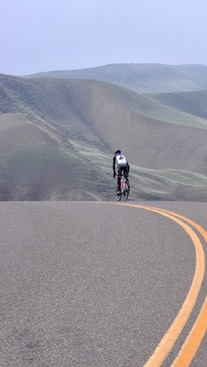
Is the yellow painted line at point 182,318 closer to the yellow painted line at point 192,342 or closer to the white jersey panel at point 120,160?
the yellow painted line at point 192,342

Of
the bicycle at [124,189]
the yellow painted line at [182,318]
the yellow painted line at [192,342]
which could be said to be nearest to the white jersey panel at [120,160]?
the bicycle at [124,189]

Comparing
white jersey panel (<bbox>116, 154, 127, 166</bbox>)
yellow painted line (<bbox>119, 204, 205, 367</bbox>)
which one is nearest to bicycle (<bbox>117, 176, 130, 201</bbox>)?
white jersey panel (<bbox>116, 154, 127, 166</bbox>)

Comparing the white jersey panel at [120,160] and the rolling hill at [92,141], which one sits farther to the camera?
the rolling hill at [92,141]

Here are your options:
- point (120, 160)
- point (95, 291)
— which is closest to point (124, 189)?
point (120, 160)

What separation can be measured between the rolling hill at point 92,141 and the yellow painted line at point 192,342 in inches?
2118

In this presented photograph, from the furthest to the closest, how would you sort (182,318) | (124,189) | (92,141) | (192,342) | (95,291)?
(92,141) → (124,189) → (95,291) → (182,318) → (192,342)

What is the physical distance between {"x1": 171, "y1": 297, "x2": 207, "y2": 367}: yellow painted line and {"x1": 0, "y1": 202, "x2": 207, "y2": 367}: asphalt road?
4cm

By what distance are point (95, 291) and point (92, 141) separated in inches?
4473

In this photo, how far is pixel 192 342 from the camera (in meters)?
6.39

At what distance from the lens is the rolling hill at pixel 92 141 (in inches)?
2680

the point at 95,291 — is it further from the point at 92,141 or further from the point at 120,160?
the point at 92,141

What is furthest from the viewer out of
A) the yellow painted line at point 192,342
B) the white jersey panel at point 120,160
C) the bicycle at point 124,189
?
the bicycle at point 124,189

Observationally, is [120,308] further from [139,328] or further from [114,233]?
[114,233]

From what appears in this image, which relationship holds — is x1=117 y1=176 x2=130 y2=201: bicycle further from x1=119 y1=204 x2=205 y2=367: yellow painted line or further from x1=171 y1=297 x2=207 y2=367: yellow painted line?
x1=171 y1=297 x2=207 y2=367: yellow painted line
